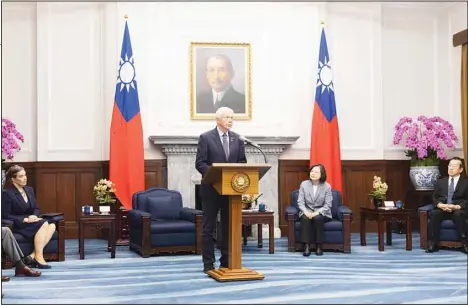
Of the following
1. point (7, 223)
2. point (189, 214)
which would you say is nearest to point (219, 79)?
point (189, 214)

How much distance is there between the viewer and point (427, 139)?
32.4 ft

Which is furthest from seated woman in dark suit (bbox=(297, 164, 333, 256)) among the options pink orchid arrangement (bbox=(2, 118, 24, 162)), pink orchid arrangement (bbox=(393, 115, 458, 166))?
pink orchid arrangement (bbox=(2, 118, 24, 162))

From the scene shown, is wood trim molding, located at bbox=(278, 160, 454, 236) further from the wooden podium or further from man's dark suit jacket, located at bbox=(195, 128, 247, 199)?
the wooden podium

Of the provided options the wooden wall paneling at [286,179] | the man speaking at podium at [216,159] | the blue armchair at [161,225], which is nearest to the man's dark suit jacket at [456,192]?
the wooden wall paneling at [286,179]

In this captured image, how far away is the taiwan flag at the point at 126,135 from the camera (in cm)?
923

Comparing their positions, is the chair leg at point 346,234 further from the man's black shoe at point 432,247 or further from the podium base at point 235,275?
the podium base at point 235,275

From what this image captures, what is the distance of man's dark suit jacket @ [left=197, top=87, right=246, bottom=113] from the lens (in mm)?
9883

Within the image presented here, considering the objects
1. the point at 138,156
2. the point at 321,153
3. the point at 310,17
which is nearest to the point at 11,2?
the point at 138,156

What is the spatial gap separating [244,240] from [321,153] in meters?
1.88

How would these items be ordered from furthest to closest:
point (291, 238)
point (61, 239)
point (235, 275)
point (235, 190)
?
point (291, 238)
point (61, 239)
point (235, 275)
point (235, 190)

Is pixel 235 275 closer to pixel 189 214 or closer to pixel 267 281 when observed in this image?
pixel 267 281

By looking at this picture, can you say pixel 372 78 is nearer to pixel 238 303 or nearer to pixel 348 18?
pixel 348 18

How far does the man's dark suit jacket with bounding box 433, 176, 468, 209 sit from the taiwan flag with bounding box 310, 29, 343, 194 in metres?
1.60

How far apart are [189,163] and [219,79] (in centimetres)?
139
